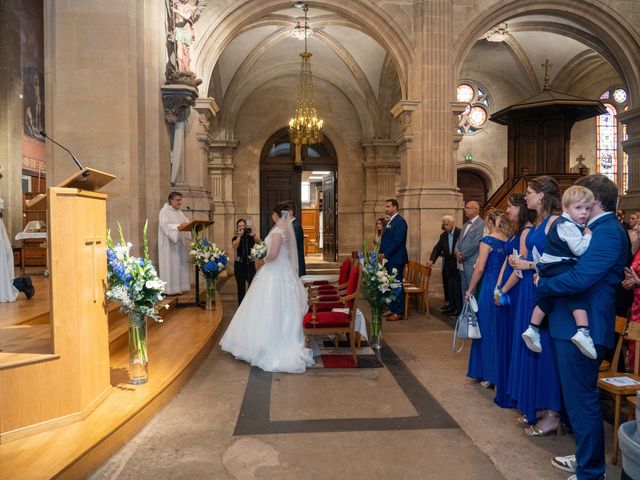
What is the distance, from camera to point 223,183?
53.5 ft

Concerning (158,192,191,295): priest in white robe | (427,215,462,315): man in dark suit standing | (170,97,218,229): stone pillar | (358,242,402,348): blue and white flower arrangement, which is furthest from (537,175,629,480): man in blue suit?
(170,97,218,229): stone pillar

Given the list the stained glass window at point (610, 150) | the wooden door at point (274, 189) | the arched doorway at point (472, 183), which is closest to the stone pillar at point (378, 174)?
the wooden door at point (274, 189)

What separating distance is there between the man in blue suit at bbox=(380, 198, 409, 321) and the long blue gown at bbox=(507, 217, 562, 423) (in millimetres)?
3750

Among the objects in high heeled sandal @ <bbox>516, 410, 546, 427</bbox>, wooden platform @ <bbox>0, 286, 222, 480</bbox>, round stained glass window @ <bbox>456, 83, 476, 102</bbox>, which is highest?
round stained glass window @ <bbox>456, 83, 476, 102</bbox>

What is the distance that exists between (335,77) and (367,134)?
6.78 feet

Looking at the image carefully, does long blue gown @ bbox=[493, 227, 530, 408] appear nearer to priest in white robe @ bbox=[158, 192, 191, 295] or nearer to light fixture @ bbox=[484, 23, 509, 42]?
priest in white robe @ bbox=[158, 192, 191, 295]

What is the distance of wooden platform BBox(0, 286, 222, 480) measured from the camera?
282 centimetres

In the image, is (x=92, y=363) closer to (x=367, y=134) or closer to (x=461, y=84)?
(x=367, y=134)

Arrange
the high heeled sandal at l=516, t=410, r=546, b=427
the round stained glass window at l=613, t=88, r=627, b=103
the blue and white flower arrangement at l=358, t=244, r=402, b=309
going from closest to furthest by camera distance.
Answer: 1. the high heeled sandal at l=516, t=410, r=546, b=427
2. the blue and white flower arrangement at l=358, t=244, r=402, b=309
3. the round stained glass window at l=613, t=88, r=627, b=103

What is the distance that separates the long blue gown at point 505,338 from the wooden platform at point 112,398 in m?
2.62

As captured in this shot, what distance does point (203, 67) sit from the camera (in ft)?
34.2

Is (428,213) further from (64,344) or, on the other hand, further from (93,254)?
(64,344)

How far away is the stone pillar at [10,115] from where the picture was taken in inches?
420

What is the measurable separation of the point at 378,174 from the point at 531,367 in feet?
44.6
